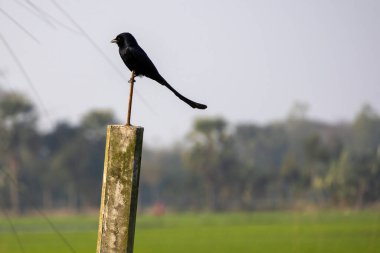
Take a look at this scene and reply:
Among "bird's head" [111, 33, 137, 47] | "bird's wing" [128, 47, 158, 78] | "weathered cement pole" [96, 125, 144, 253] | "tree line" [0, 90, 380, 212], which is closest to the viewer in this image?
"weathered cement pole" [96, 125, 144, 253]

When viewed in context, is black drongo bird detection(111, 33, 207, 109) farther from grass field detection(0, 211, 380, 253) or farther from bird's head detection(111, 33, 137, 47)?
grass field detection(0, 211, 380, 253)

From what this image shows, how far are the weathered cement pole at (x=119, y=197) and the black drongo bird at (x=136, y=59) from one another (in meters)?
0.63

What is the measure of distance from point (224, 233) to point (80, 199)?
34504 millimetres

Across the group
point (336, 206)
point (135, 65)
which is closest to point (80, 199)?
point (336, 206)

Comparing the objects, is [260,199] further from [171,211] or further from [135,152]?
[135,152]

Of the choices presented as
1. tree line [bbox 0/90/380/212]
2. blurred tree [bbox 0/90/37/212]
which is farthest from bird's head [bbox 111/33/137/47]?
blurred tree [bbox 0/90/37/212]

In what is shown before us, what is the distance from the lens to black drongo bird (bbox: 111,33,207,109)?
304 cm

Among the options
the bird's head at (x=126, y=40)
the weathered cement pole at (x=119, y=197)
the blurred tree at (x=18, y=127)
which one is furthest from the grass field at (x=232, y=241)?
the blurred tree at (x=18, y=127)

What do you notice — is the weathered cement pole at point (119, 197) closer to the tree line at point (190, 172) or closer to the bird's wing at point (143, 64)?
the bird's wing at point (143, 64)

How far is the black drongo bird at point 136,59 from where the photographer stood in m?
3.04

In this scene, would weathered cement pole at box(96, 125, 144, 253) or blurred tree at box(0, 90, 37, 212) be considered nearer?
weathered cement pole at box(96, 125, 144, 253)

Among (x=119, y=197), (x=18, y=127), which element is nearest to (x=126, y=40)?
(x=119, y=197)

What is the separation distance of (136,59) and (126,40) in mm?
144

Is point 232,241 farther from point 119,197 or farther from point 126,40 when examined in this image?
point 119,197
